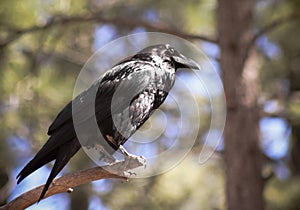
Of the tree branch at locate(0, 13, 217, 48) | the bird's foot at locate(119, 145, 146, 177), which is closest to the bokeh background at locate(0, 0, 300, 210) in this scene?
the tree branch at locate(0, 13, 217, 48)

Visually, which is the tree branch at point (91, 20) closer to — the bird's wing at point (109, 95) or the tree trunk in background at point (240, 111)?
the tree trunk in background at point (240, 111)

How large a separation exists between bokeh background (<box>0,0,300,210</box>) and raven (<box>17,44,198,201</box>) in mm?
2111

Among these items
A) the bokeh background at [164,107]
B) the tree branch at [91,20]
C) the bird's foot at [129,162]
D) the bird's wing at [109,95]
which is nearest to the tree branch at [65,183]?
the bird's foot at [129,162]

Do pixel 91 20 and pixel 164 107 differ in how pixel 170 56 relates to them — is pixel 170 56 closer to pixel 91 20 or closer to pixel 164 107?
pixel 91 20

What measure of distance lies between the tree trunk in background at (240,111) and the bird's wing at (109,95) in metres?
2.50

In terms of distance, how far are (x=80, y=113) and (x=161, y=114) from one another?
4.56 m

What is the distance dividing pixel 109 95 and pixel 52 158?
0.66 metres

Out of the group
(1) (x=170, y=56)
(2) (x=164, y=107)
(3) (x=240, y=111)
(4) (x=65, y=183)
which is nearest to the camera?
(4) (x=65, y=183)

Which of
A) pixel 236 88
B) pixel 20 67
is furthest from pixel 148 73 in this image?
pixel 20 67

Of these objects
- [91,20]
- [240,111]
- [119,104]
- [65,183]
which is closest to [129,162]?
[119,104]

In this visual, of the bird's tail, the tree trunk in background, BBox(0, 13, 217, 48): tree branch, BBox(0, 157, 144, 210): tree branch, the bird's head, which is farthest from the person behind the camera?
BBox(0, 13, 217, 48): tree branch

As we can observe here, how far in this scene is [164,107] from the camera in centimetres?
876

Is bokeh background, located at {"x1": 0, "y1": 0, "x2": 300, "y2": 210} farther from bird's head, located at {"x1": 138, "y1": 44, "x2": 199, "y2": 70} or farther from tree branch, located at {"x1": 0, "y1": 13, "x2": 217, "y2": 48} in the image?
bird's head, located at {"x1": 138, "y1": 44, "x2": 199, "y2": 70}

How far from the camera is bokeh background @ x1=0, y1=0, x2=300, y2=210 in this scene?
7488 millimetres
